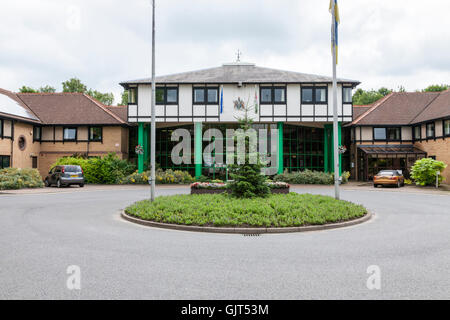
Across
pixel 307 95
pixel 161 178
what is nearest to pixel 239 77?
pixel 307 95

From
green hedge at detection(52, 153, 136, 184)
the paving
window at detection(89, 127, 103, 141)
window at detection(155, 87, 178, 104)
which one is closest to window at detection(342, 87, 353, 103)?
window at detection(155, 87, 178, 104)

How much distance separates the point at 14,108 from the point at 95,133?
7.19m

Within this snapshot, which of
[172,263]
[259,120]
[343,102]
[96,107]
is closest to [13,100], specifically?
[96,107]

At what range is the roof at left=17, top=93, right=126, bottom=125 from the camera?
106 feet

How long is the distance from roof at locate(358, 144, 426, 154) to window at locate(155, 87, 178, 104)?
18274 millimetres

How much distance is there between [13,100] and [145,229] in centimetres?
3039

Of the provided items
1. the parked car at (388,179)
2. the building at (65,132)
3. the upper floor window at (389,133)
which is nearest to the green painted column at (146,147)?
the building at (65,132)

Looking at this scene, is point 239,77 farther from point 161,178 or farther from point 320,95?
point 161,178

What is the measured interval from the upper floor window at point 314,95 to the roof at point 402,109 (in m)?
5.03

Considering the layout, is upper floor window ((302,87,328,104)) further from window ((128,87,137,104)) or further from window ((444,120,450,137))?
window ((128,87,137,104))

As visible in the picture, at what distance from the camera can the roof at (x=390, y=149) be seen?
1199 inches

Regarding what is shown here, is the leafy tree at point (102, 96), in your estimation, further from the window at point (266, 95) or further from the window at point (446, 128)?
the window at point (446, 128)

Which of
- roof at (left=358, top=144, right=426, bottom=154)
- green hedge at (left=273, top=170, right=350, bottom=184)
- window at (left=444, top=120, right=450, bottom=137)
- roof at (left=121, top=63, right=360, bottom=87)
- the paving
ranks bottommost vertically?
the paving
